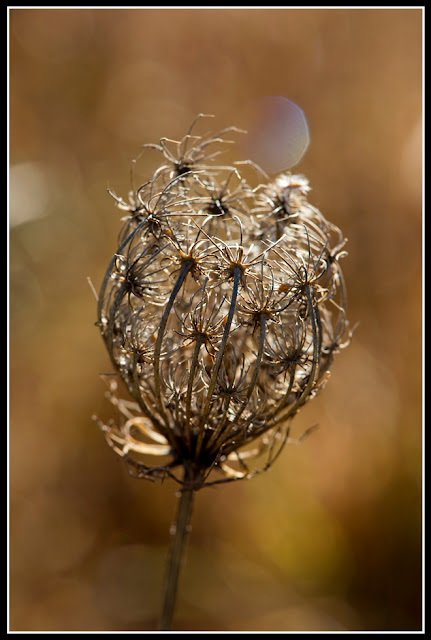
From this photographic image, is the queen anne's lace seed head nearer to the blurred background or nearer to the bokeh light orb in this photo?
the bokeh light orb

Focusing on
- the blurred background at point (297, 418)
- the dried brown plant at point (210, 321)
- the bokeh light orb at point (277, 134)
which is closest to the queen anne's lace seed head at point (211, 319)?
the dried brown plant at point (210, 321)

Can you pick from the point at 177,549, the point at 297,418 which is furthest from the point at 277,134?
the point at 177,549

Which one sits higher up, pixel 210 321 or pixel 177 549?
pixel 210 321

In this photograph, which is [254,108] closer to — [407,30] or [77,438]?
[407,30]

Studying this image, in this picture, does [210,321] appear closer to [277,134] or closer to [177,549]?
[177,549]

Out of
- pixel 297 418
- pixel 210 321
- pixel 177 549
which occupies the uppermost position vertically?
pixel 297 418

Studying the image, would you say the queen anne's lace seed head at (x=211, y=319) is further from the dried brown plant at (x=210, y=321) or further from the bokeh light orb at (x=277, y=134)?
the bokeh light orb at (x=277, y=134)

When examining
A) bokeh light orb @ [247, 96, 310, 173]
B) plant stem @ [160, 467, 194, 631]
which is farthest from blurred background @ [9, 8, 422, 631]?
plant stem @ [160, 467, 194, 631]
